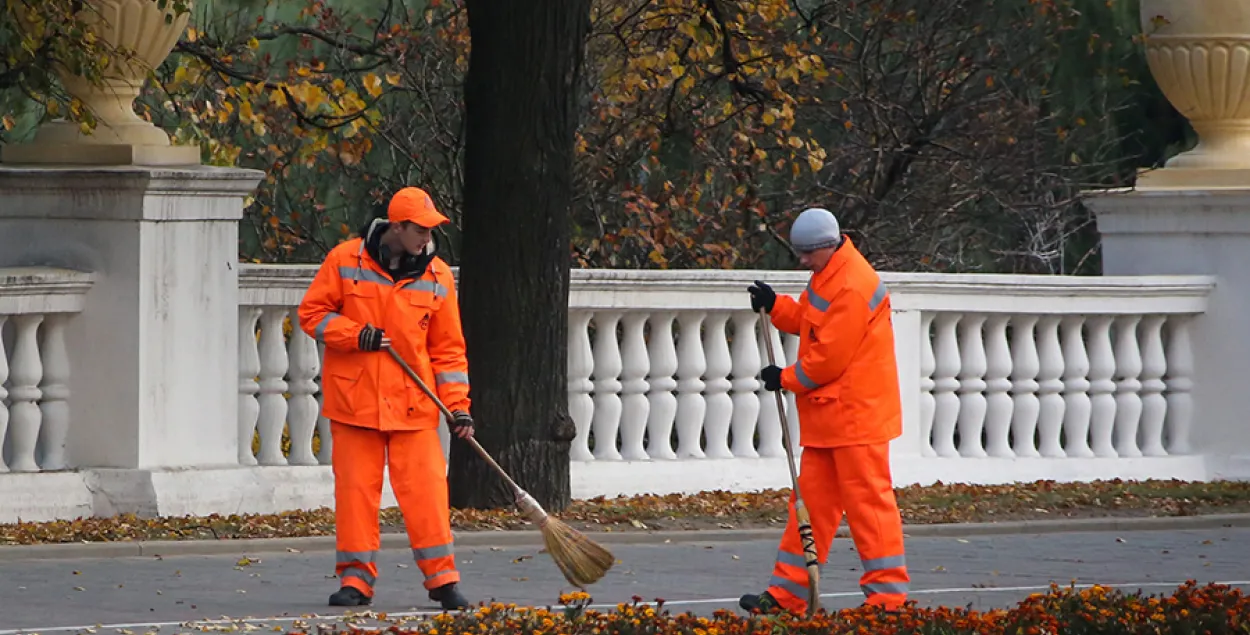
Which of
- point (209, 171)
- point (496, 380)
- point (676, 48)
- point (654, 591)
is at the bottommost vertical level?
point (654, 591)

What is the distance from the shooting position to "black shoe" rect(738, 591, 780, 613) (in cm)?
924

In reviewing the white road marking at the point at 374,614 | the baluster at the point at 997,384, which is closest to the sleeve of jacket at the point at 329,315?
the white road marking at the point at 374,614

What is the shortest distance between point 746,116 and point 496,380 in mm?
6443

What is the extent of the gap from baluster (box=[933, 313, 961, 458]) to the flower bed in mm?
5606

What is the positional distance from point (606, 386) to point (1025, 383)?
244cm

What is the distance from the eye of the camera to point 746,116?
1833cm

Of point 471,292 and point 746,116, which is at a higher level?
point 746,116

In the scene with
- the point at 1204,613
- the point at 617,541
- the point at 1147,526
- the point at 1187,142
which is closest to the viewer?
the point at 1204,613

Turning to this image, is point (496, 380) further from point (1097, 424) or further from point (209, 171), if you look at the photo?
point (1097, 424)

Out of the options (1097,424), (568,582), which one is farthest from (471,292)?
(1097,424)

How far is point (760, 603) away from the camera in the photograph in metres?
9.27

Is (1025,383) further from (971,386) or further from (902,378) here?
(902,378)

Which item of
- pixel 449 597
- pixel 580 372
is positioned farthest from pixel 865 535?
pixel 580 372

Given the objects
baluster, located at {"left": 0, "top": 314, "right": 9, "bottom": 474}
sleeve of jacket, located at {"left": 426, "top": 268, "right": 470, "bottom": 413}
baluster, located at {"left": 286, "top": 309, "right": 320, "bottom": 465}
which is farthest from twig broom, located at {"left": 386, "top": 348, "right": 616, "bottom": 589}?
baluster, located at {"left": 286, "top": 309, "right": 320, "bottom": 465}
